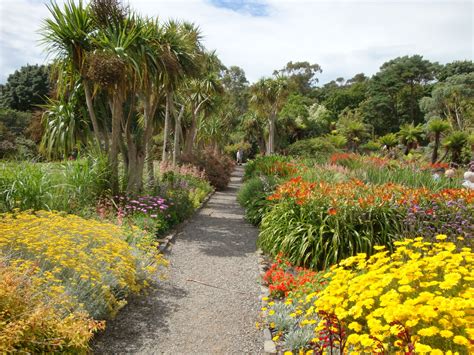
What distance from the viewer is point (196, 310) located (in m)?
4.24

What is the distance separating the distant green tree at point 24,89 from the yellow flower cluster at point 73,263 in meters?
34.9

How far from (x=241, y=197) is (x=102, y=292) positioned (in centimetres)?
806

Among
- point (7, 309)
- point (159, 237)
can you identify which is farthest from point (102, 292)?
point (159, 237)

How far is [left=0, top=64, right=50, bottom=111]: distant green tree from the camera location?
34.6m

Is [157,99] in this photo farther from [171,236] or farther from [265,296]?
[265,296]

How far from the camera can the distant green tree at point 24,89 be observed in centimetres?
3462

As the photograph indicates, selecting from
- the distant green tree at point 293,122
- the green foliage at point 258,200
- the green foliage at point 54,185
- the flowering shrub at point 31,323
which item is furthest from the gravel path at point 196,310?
the distant green tree at point 293,122

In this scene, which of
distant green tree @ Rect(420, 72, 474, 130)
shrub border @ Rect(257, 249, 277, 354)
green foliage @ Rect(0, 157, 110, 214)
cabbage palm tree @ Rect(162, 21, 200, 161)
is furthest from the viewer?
distant green tree @ Rect(420, 72, 474, 130)

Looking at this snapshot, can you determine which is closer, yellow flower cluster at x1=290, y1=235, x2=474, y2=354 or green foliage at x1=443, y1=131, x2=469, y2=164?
yellow flower cluster at x1=290, y1=235, x2=474, y2=354

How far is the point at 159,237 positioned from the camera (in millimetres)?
7203

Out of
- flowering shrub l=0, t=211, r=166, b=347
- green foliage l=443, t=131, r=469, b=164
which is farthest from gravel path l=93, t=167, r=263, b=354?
green foliage l=443, t=131, r=469, b=164

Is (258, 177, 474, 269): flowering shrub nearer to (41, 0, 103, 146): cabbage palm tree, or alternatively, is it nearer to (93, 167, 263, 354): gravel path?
(93, 167, 263, 354): gravel path

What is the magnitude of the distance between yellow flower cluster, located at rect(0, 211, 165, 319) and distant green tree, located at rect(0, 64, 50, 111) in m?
34.9

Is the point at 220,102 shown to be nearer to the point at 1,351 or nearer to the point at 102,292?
the point at 102,292
